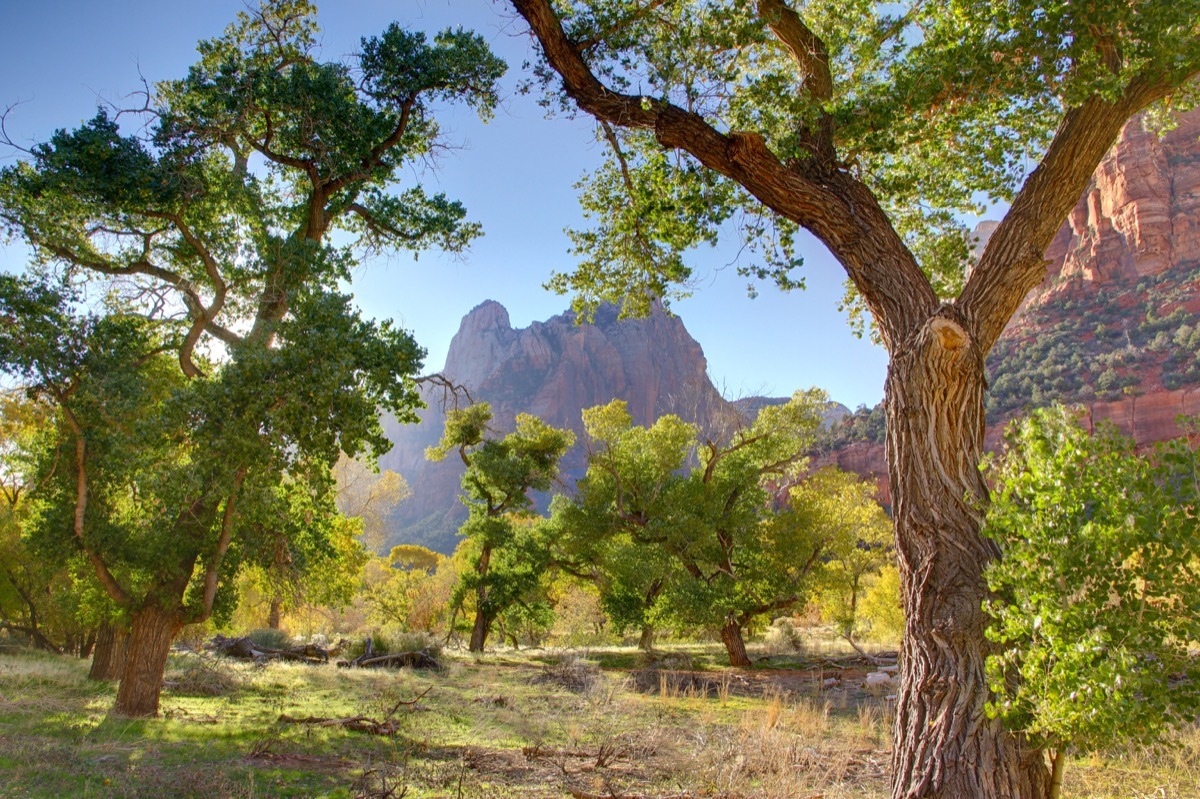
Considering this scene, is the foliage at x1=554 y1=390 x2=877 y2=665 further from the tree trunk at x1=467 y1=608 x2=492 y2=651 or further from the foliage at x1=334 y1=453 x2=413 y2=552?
the foliage at x1=334 y1=453 x2=413 y2=552

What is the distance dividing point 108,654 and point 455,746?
8.84m

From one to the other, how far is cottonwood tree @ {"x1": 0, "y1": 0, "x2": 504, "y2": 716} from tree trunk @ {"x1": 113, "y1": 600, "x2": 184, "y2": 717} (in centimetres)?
2

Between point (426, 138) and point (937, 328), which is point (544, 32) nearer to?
point (937, 328)

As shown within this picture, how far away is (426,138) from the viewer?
371 inches

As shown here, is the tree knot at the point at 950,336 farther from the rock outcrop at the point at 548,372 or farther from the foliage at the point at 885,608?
the rock outcrop at the point at 548,372

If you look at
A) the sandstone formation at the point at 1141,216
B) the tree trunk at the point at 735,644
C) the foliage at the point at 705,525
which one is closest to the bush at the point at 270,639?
the foliage at the point at 705,525

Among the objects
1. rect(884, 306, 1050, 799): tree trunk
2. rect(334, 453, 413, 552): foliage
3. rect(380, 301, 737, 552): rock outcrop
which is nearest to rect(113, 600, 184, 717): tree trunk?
rect(884, 306, 1050, 799): tree trunk

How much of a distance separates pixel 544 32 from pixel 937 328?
12.3 feet

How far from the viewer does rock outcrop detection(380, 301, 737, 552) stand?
107 meters

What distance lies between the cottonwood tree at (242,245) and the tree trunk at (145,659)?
0.02m

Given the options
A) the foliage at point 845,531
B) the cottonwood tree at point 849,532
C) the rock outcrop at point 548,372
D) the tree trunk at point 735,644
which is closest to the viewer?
the tree trunk at point 735,644

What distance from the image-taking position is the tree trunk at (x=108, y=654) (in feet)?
37.1

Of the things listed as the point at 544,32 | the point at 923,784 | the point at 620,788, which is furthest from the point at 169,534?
the point at 923,784

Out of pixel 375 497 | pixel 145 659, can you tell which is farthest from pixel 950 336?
pixel 375 497
